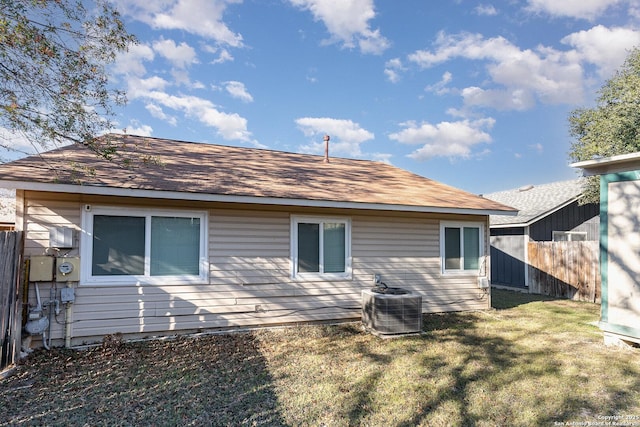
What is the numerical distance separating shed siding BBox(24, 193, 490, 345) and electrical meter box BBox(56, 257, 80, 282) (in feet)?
0.59

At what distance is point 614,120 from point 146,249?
48.2 feet

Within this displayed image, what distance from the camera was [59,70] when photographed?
15.6ft

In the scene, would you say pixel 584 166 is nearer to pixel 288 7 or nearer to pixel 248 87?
pixel 288 7

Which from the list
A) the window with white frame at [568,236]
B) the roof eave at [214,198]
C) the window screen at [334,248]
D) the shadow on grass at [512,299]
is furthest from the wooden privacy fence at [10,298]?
the window with white frame at [568,236]

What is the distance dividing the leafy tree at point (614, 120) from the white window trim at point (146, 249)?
41.8ft

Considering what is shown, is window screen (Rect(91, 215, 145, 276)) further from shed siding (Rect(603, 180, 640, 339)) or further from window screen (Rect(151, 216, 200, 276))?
shed siding (Rect(603, 180, 640, 339))

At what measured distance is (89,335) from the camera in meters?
5.31

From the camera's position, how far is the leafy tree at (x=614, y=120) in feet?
39.1

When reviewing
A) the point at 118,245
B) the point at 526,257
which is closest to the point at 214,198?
the point at 118,245

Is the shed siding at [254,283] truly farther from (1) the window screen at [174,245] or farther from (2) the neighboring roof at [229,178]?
(2) the neighboring roof at [229,178]

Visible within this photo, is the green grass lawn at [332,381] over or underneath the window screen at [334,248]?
underneath

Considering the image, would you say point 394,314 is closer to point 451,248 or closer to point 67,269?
point 451,248

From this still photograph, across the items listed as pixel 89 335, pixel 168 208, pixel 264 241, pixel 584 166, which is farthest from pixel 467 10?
pixel 89 335

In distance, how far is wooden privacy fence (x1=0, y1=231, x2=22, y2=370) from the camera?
418 cm
